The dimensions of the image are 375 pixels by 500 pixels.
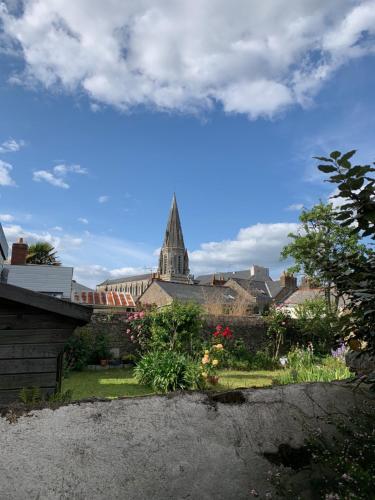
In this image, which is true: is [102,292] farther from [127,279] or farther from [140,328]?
[127,279]

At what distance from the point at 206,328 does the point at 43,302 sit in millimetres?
11300

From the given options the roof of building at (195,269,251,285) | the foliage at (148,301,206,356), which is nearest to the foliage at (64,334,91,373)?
the foliage at (148,301,206,356)

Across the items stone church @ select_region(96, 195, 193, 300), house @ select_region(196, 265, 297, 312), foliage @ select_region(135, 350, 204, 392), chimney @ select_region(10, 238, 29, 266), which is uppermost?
stone church @ select_region(96, 195, 193, 300)

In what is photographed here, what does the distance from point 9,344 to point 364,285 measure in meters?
3.32

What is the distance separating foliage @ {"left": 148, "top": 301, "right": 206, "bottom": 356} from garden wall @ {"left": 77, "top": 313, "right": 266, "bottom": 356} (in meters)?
1.44

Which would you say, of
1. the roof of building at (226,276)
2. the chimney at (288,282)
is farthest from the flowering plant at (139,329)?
the roof of building at (226,276)

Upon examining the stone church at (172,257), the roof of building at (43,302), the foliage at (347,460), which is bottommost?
the foliage at (347,460)

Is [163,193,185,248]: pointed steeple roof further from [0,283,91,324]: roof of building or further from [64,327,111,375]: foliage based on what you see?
[0,283,91,324]: roof of building

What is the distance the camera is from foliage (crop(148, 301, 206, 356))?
497 inches

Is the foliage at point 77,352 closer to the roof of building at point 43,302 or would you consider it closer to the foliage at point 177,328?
the foliage at point 177,328

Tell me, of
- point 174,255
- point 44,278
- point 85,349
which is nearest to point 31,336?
point 85,349

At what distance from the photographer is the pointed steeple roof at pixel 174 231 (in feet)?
374

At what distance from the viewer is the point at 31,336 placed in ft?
13.5

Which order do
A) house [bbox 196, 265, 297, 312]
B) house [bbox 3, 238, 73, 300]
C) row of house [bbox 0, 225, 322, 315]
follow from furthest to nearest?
house [bbox 196, 265, 297, 312]
house [bbox 3, 238, 73, 300]
row of house [bbox 0, 225, 322, 315]
